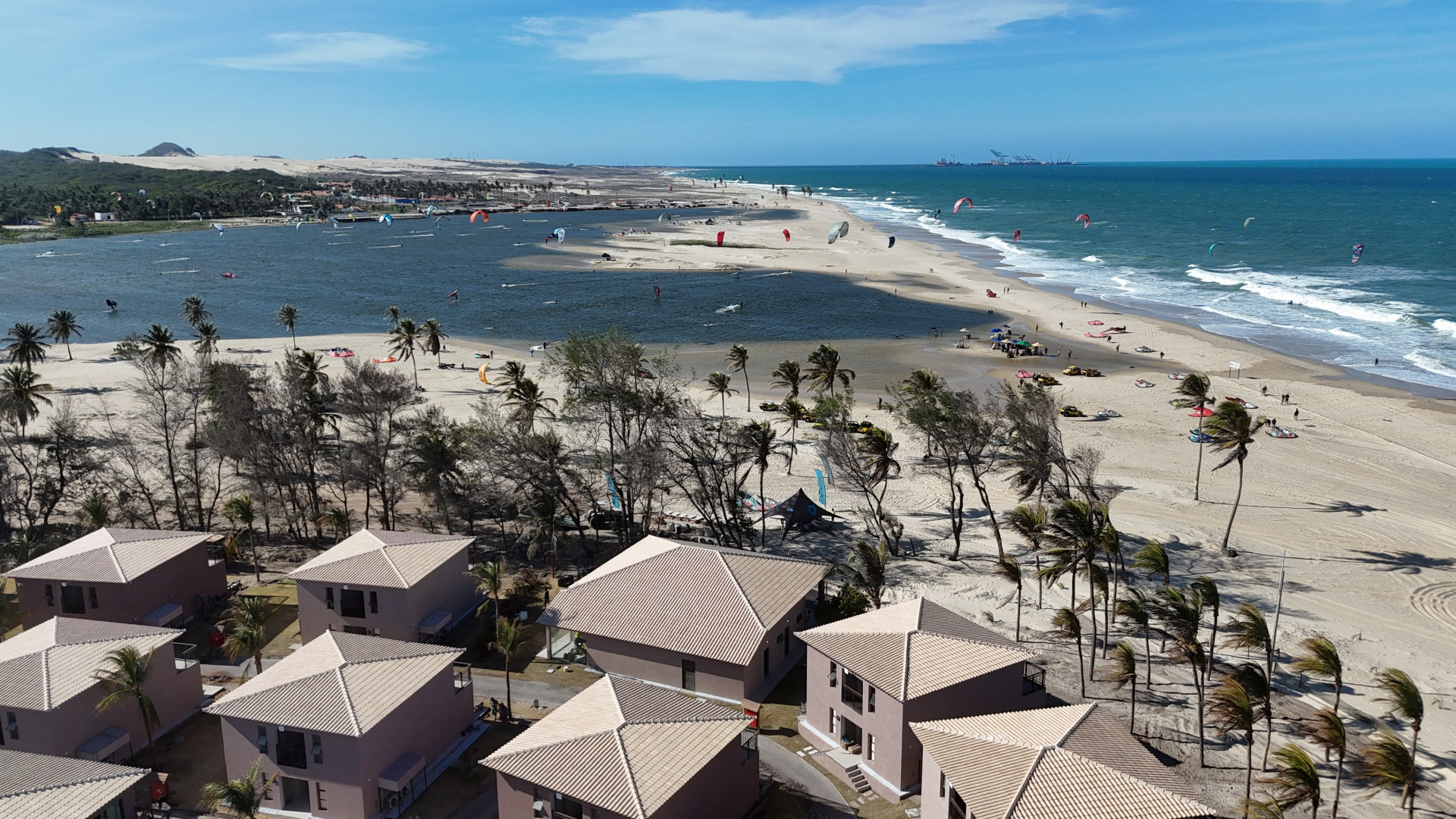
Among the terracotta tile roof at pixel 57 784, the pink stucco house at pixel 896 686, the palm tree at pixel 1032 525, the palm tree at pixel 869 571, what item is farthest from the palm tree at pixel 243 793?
the palm tree at pixel 1032 525

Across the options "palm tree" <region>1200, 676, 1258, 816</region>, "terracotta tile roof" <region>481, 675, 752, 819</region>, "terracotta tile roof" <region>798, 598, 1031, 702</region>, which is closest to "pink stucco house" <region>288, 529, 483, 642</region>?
"terracotta tile roof" <region>481, 675, 752, 819</region>

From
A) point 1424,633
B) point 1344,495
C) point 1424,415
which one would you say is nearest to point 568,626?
point 1424,633

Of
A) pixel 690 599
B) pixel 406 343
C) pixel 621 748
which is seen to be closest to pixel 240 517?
pixel 690 599

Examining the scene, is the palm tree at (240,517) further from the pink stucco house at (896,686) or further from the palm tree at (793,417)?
the pink stucco house at (896,686)

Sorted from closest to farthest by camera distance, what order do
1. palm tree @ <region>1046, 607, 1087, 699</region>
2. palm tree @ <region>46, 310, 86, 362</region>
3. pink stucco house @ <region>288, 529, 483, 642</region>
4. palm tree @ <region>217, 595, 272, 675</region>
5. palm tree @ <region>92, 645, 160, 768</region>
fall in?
1. palm tree @ <region>92, 645, 160, 768</region>
2. palm tree @ <region>217, 595, 272, 675</region>
3. palm tree @ <region>1046, 607, 1087, 699</region>
4. pink stucco house @ <region>288, 529, 483, 642</region>
5. palm tree @ <region>46, 310, 86, 362</region>

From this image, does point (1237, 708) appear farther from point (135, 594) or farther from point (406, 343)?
point (406, 343)

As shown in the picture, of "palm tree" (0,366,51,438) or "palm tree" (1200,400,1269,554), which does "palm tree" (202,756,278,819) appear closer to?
"palm tree" (0,366,51,438)

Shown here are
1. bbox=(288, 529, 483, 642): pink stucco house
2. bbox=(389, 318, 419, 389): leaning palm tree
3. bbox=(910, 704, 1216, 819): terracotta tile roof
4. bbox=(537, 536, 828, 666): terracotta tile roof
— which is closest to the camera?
bbox=(910, 704, 1216, 819): terracotta tile roof
